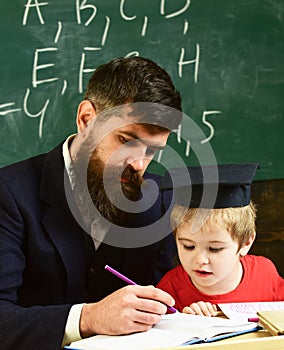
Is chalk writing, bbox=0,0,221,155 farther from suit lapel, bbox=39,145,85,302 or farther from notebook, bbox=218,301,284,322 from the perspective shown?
notebook, bbox=218,301,284,322

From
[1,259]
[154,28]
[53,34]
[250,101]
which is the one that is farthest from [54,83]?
[1,259]

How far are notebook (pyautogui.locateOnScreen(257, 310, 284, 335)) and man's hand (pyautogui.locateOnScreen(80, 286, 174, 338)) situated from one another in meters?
0.22

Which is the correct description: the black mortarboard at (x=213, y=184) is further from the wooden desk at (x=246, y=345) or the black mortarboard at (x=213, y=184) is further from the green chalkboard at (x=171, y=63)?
the green chalkboard at (x=171, y=63)

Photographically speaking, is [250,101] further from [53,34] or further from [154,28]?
[53,34]

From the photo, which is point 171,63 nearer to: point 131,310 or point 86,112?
point 86,112

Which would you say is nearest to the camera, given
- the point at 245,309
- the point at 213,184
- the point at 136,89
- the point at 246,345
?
the point at 246,345

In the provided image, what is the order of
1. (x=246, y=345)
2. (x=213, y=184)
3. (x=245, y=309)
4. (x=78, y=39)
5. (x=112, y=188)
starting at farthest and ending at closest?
(x=78, y=39)
(x=112, y=188)
(x=213, y=184)
(x=245, y=309)
(x=246, y=345)

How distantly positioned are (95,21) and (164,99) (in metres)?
1.30

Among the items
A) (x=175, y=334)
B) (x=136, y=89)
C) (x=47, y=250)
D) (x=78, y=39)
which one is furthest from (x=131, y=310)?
(x=78, y=39)

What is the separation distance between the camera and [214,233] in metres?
1.97

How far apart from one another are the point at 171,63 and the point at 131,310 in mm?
2008

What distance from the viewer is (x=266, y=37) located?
134 inches

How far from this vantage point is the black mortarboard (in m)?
1.95

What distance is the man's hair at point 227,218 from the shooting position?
1984mm
